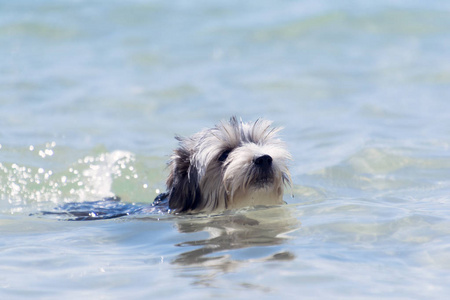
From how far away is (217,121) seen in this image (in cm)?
1206

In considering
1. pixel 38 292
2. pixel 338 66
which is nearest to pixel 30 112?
pixel 338 66

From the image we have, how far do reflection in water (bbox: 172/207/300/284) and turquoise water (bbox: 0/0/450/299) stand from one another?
0.07ft

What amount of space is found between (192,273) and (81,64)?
414 inches

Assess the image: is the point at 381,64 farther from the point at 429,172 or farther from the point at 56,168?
the point at 56,168

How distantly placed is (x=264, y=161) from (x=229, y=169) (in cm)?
32

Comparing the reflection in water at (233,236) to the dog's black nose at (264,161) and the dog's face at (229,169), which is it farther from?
the dog's black nose at (264,161)

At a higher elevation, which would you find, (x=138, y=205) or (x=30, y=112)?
(x=30, y=112)

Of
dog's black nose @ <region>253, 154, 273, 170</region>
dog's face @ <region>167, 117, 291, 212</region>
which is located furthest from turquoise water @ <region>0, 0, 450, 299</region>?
dog's black nose @ <region>253, 154, 273, 170</region>

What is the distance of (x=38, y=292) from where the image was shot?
16.1 ft

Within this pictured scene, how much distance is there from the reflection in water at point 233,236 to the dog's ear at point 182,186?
206mm

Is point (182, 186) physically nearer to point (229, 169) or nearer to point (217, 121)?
point (229, 169)

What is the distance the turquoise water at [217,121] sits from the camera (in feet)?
17.0

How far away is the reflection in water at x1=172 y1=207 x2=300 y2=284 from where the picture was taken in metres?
5.35

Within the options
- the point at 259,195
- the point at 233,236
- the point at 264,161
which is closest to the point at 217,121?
the point at 259,195
